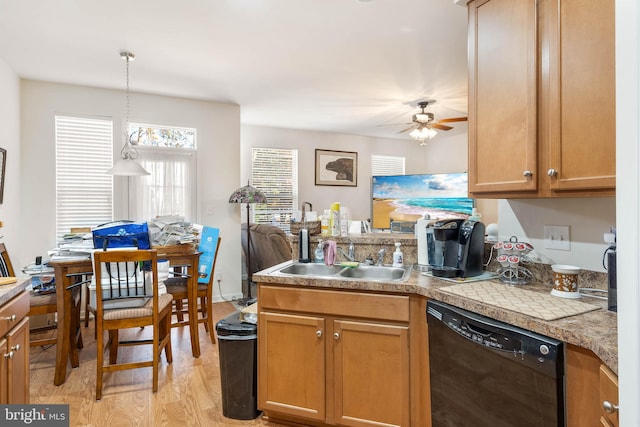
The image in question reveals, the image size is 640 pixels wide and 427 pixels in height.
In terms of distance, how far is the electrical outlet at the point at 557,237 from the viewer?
178 cm

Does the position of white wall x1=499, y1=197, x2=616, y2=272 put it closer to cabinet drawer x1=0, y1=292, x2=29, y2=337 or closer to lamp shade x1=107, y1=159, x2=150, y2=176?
cabinet drawer x1=0, y1=292, x2=29, y2=337

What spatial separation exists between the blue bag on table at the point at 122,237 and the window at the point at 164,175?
1882mm

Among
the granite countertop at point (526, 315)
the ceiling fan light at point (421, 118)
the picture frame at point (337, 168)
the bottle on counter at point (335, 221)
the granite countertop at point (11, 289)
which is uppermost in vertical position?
the ceiling fan light at point (421, 118)

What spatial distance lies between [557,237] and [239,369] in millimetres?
1901

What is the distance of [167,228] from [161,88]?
1805 mm

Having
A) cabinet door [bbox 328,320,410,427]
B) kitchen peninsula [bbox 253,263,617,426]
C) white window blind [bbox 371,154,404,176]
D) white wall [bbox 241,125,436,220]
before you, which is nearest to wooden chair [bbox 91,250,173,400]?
kitchen peninsula [bbox 253,263,617,426]

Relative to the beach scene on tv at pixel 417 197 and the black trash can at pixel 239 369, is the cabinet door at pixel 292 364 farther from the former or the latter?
the beach scene on tv at pixel 417 197

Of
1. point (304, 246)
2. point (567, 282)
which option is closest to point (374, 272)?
point (304, 246)

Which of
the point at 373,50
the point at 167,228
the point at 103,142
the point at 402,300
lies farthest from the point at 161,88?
the point at 402,300

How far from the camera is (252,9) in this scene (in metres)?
2.48

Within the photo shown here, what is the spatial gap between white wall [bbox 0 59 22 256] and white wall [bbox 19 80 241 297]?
0.09 m

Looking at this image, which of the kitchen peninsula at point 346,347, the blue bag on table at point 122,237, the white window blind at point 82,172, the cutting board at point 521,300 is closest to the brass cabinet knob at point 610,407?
the cutting board at point 521,300

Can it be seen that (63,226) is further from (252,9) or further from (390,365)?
(390,365)

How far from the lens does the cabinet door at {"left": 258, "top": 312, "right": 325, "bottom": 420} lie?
6.39ft
